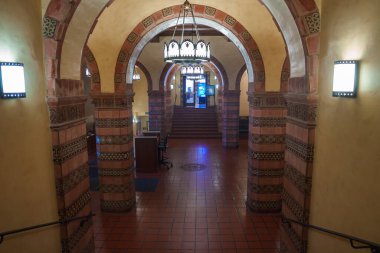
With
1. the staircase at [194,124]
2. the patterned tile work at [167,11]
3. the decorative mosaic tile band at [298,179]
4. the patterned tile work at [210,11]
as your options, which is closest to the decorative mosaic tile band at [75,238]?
the decorative mosaic tile band at [298,179]

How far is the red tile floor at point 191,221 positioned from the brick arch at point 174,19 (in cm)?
307

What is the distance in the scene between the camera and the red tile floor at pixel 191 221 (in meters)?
5.76

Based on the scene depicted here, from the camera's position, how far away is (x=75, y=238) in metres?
3.95

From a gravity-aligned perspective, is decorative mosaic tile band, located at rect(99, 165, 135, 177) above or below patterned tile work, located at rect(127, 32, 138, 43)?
below

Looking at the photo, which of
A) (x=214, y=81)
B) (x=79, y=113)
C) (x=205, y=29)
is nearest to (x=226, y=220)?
(x=79, y=113)

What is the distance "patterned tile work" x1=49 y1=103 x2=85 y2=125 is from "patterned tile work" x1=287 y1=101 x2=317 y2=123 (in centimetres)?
296

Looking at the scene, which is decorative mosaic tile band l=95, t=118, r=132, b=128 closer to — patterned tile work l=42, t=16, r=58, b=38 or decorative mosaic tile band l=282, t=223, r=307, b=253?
patterned tile work l=42, t=16, r=58, b=38

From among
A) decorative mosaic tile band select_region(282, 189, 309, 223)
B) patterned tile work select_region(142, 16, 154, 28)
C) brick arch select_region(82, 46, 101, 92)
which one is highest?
patterned tile work select_region(142, 16, 154, 28)

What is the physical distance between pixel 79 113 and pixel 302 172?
3108mm

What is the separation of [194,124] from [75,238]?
50.3ft

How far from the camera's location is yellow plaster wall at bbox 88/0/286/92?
606 centimetres

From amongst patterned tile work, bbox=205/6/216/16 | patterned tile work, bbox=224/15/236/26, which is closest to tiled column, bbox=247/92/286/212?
patterned tile work, bbox=224/15/236/26

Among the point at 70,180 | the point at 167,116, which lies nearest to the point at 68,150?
the point at 70,180

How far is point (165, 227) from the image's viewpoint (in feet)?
21.3
